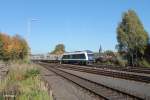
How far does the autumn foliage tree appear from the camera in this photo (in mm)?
72062

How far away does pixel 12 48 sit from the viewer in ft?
243

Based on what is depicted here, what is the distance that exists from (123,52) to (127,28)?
6248 mm

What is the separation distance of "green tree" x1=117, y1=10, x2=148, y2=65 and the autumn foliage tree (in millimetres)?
18798

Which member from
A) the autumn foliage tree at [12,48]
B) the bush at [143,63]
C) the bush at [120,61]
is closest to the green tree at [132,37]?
the bush at [120,61]

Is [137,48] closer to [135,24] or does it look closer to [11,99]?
[135,24]

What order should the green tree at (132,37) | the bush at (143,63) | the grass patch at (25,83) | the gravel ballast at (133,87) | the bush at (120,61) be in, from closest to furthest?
the grass patch at (25,83) → the gravel ballast at (133,87) → the bush at (143,63) → the bush at (120,61) → the green tree at (132,37)

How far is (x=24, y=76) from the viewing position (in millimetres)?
31203

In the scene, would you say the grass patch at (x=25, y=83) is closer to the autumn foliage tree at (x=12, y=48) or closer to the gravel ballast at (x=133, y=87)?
the gravel ballast at (x=133, y=87)

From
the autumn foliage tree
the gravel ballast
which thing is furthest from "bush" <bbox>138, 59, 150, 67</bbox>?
the gravel ballast

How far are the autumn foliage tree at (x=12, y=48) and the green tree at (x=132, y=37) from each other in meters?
18.8

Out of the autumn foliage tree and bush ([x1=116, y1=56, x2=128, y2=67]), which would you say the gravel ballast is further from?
bush ([x1=116, y1=56, x2=128, y2=67])

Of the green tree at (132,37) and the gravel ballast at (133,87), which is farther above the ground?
the green tree at (132,37)

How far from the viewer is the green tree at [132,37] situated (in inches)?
2719

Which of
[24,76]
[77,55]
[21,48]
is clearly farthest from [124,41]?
[24,76]
